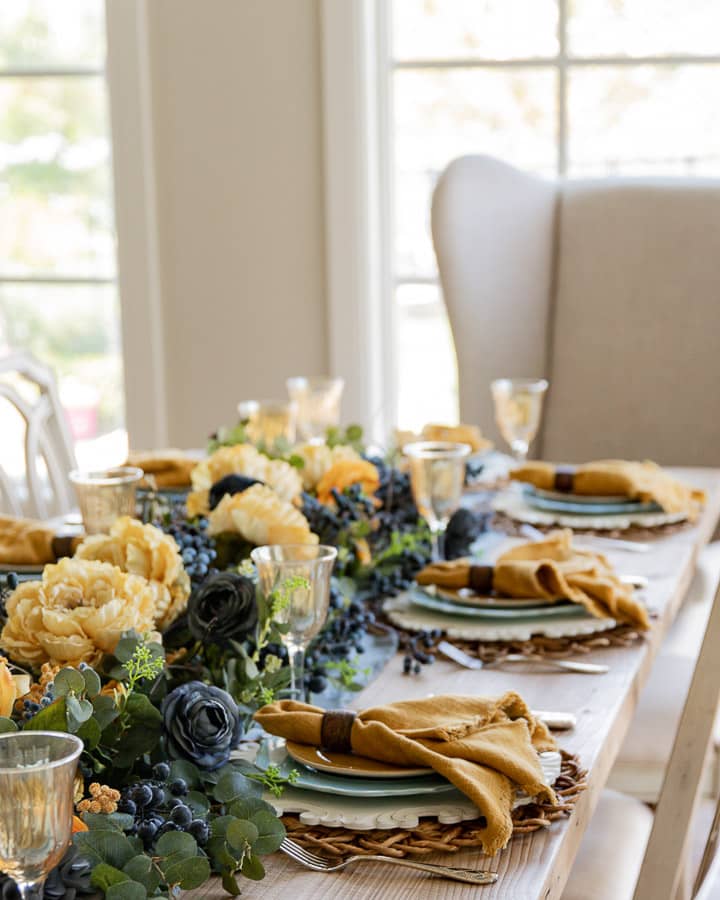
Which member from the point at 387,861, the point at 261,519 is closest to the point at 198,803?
the point at 387,861

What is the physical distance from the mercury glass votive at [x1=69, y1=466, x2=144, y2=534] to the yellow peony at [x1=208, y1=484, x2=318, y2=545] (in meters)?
0.11

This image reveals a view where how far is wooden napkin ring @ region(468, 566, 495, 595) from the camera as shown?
150 cm

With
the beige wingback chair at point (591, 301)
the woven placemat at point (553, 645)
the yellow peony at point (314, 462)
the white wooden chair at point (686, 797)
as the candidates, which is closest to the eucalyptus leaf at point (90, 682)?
the white wooden chair at point (686, 797)

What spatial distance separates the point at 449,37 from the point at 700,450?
3.97 ft

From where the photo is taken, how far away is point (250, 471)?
5.02 feet

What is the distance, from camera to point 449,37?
129 inches

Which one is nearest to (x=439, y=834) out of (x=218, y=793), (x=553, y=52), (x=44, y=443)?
(x=218, y=793)

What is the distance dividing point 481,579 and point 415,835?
589mm

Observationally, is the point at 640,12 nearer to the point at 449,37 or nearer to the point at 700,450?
the point at 449,37

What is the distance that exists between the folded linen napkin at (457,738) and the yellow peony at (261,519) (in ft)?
0.97

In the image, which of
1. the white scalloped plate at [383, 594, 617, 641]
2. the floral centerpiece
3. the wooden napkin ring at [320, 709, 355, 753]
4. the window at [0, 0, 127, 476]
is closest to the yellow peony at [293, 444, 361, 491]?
the floral centerpiece

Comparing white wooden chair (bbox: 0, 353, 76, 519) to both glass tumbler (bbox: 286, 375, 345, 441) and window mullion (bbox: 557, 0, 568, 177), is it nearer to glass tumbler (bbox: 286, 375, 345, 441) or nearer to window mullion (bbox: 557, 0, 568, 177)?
glass tumbler (bbox: 286, 375, 345, 441)

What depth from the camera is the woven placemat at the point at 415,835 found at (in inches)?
35.8

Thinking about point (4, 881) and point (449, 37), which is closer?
point (4, 881)
